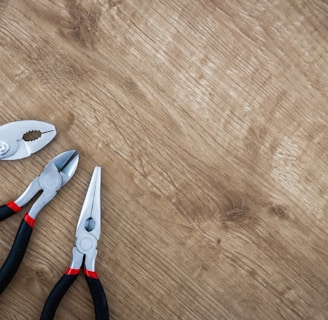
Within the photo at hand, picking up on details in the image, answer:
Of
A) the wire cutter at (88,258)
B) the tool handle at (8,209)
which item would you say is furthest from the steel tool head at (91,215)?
the tool handle at (8,209)

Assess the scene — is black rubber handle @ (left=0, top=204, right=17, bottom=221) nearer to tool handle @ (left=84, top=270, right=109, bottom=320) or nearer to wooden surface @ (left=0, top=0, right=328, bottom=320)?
wooden surface @ (left=0, top=0, right=328, bottom=320)

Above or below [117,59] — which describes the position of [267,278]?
below

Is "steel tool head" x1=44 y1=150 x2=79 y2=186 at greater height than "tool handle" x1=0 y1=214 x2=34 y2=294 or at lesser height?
greater

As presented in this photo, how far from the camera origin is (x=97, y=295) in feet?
3.00

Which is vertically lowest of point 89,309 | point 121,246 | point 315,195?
point 89,309

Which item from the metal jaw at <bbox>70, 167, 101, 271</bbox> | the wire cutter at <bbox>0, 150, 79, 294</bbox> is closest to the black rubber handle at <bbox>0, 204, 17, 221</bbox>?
the wire cutter at <bbox>0, 150, 79, 294</bbox>

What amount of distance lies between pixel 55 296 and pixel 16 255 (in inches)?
3.5

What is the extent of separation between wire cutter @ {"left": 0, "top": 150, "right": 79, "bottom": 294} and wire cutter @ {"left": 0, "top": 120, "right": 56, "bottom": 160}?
0.13 ft

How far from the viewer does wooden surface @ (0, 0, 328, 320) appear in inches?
37.5

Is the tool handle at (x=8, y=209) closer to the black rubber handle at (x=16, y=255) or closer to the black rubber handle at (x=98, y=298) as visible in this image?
the black rubber handle at (x=16, y=255)

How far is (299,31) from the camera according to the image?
3.10 ft

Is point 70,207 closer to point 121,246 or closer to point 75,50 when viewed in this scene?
point 121,246

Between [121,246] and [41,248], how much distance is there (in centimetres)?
13

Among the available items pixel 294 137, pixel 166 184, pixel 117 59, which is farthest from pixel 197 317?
pixel 117 59
